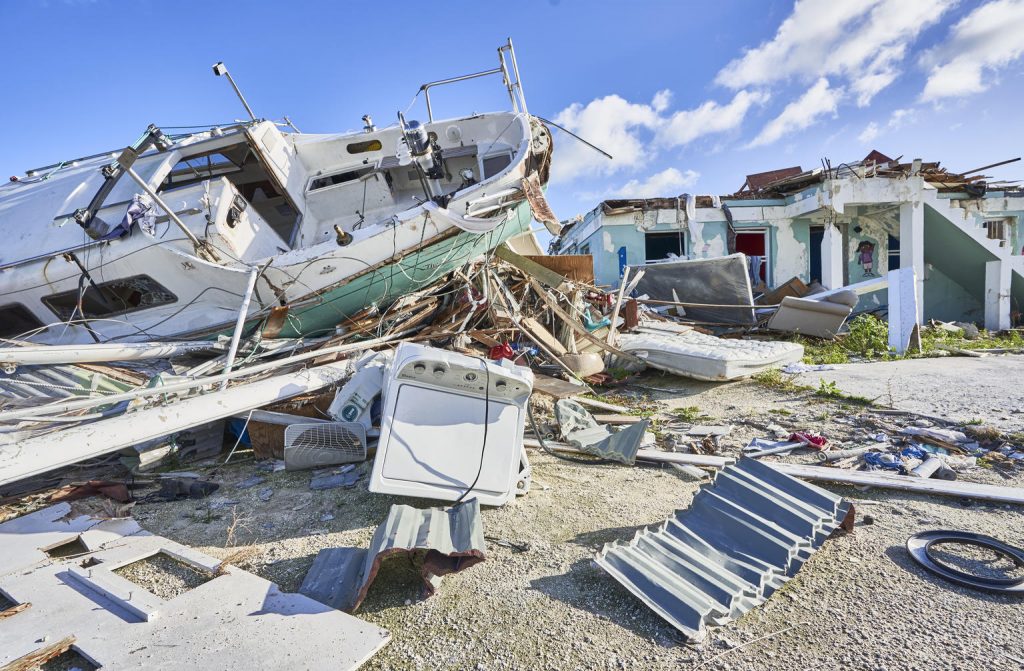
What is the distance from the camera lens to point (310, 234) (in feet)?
26.5

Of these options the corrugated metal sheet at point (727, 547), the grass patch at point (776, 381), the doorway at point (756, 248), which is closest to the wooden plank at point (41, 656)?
the corrugated metal sheet at point (727, 547)

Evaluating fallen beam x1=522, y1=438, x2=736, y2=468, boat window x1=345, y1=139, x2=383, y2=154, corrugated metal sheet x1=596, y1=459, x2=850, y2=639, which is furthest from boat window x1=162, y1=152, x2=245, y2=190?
corrugated metal sheet x1=596, y1=459, x2=850, y2=639

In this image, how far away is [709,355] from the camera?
633 centimetres

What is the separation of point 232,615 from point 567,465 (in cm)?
251

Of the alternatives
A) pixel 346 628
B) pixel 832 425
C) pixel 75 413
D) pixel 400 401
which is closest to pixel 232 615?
pixel 346 628

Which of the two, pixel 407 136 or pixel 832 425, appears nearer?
pixel 832 425

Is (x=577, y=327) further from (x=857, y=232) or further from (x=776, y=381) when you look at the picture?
(x=857, y=232)

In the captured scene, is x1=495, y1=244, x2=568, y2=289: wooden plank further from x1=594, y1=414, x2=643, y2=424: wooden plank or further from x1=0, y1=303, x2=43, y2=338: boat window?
x1=0, y1=303, x2=43, y2=338: boat window

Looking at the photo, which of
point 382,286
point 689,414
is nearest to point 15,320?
point 382,286

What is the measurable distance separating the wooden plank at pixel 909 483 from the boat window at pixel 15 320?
8853 millimetres

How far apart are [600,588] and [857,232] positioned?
1613 centimetres

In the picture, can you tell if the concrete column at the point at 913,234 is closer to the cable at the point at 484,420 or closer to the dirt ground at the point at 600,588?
the dirt ground at the point at 600,588

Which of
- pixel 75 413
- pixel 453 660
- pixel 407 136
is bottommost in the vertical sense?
pixel 453 660

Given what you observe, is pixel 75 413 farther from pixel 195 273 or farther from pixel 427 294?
pixel 427 294
